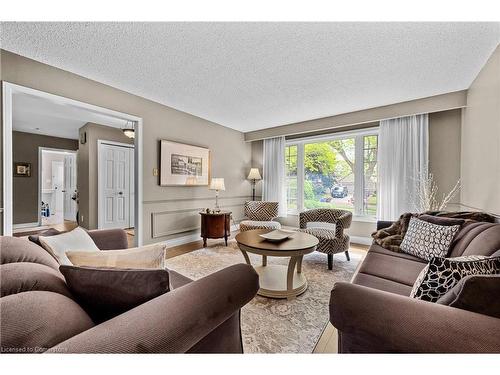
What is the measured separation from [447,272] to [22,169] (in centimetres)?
751

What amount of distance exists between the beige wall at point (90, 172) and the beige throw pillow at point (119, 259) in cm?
421

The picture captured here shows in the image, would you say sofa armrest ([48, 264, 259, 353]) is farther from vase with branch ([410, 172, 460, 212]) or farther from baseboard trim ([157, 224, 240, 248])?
vase with branch ([410, 172, 460, 212])

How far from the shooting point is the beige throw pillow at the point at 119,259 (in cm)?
104

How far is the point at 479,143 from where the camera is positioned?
2.38 meters

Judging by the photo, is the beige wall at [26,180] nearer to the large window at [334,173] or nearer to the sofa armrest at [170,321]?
the large window at [334,173]

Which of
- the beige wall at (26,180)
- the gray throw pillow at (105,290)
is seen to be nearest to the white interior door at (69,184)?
the beige wall at (26,180)

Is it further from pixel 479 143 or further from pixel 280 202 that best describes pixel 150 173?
pixel 479 143

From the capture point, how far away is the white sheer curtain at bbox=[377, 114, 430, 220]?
3.28 m

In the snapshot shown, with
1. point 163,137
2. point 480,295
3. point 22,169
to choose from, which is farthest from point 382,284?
point 22,169

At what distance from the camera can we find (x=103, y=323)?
63 cm

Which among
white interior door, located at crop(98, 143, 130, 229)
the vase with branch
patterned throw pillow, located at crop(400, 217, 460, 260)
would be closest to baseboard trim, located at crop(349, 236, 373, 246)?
the vase with branch

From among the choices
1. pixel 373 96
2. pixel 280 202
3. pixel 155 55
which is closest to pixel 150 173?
pixel 155 55

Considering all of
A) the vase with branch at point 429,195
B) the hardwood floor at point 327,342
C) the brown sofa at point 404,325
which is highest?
the vase with branch at point 429,195

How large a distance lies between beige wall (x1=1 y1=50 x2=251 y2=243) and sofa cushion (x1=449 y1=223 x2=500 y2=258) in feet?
11.6
